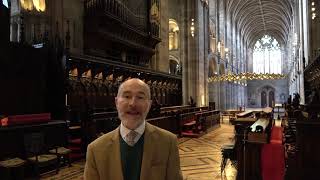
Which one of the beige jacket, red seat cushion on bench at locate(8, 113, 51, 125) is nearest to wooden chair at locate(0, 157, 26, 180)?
red seat cushion on bench at locate(8, 113, 51, 125)

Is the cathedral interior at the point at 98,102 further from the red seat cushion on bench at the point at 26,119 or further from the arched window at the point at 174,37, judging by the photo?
the arched window at the point at 174,37

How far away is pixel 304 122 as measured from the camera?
5.74 meters

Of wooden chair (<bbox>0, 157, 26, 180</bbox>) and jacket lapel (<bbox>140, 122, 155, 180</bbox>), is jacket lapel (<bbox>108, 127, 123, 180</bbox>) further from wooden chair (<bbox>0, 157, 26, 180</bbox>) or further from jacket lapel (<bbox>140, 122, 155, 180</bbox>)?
wooden chair (<bbox>0, 157, 26, 180</bbox>)

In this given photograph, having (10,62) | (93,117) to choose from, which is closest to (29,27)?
(10,62)

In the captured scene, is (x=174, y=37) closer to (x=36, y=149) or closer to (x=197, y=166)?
(x=197, y=166)

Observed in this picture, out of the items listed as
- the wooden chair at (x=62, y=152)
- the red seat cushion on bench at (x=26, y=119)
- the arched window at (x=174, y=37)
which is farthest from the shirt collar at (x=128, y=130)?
the arched window at (x=174, y=37)

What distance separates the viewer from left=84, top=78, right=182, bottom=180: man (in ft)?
5.48

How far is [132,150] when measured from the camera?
1702 millimetres

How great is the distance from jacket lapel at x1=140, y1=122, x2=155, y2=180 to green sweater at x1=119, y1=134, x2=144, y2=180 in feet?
0.12

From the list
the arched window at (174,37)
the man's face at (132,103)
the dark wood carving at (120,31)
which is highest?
the arched window at (174,37)

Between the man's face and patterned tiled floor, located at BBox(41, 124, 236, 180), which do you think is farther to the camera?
patterned tiled floor, located at BBox(41, 124, 236, 180)

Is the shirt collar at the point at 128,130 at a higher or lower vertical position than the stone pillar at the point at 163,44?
lower

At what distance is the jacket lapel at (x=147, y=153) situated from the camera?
1.64 meters

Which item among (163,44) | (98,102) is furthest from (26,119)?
(163,44)
